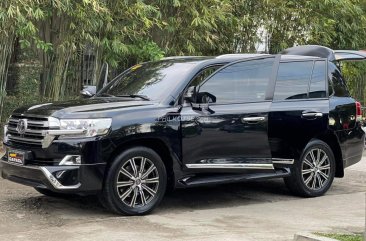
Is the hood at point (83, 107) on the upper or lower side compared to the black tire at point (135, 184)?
upper

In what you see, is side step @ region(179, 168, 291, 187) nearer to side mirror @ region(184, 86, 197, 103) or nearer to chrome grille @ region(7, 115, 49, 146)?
side mirror @ region(184, 86, 197, 103)

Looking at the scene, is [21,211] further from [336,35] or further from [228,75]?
[336,35]

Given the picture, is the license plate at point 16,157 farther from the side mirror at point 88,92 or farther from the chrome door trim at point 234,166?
the chrome door trim at point 234,166

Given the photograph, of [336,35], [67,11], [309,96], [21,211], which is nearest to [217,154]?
[309,96]

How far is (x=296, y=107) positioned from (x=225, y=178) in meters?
1.38

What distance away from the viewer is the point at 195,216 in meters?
6.48

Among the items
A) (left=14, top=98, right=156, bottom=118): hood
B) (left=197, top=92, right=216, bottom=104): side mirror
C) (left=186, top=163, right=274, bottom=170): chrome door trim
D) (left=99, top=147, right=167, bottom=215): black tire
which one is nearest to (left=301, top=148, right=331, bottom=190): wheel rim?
(left=186, top=163, right=274, bottom=170): chrome door trim

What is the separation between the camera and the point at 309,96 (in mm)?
7629

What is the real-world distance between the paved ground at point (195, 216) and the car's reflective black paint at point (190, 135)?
1.27 feet

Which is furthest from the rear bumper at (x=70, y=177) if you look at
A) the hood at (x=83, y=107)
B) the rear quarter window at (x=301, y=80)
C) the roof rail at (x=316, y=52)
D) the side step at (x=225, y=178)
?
the roof rail at (x=316, y=52)

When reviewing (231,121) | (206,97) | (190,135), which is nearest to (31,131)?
(190,135)

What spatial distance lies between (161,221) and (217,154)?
1.05 meters

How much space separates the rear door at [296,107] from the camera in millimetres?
7211

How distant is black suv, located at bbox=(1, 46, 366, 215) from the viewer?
6.03m
